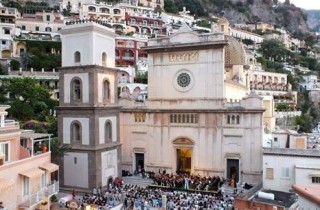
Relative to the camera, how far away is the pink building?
22234 mm

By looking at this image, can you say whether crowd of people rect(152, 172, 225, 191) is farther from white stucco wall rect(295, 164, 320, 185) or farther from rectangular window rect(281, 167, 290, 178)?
white stucco wall rect(295, 164, 320, 185)

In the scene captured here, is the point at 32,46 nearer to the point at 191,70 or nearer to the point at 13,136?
the point at 191,70

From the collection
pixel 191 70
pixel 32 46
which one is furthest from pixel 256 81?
pixel 191 70

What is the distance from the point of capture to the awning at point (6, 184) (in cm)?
2082

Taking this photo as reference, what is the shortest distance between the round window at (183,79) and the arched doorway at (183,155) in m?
5.14

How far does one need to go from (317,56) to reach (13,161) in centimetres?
13845

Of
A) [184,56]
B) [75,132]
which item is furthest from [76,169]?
[184,56]

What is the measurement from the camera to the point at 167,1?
14112 cm

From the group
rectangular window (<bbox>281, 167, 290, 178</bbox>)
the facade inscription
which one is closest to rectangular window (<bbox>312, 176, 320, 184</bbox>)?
rectangular window (<bbox>281, 167, 290, 178</bbox>)

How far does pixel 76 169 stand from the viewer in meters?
33.9

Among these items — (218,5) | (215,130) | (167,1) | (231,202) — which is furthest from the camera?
(218,5)

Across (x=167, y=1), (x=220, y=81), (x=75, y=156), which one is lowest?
(x=75, y=156)

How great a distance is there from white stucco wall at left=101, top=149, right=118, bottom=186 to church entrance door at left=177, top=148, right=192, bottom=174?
632 centimetres

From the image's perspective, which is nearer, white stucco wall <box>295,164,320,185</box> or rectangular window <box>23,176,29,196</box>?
rectangular window <box>23,176,29,196</box>
